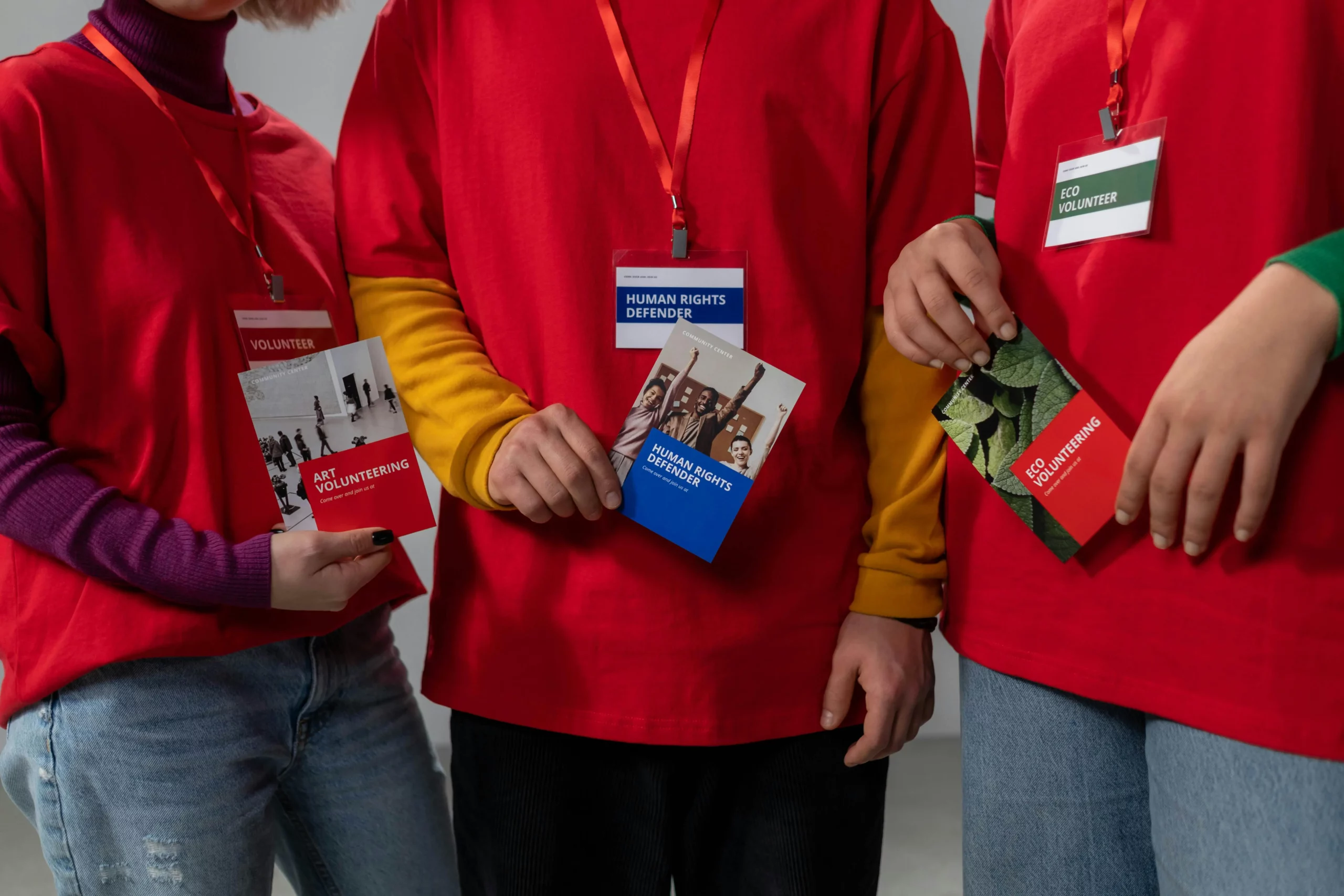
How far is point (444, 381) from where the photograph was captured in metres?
0.97

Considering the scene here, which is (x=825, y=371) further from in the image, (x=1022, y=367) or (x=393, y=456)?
(x=393, y=456)

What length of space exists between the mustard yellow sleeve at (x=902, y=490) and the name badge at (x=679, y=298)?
6.8 inches

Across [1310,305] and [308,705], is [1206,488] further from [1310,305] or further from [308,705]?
[308,705]

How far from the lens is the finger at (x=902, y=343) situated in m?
0.87

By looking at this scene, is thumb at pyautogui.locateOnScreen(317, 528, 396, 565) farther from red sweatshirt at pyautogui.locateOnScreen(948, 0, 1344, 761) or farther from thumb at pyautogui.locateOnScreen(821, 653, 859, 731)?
red sweatshirt at pyautogui.locateOnScreen(948, 0, 1344, 761)

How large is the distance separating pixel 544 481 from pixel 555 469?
15mm

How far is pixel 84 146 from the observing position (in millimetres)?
964

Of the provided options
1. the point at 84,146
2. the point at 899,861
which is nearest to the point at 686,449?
the point at 84,146

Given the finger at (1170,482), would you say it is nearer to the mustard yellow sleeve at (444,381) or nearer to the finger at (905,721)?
the finger at (905,721)

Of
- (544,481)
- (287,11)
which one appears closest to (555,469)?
(544,481)

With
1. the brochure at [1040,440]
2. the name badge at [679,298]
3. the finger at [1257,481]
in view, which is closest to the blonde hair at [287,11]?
the name badge at [679,298]

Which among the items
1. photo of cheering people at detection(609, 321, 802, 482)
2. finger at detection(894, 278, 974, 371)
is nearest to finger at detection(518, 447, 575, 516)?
photo of cheering people at detection(609, 321, 802, 482)

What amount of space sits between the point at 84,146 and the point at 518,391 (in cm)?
49

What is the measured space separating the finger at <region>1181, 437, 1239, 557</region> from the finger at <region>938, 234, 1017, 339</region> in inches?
7.4
